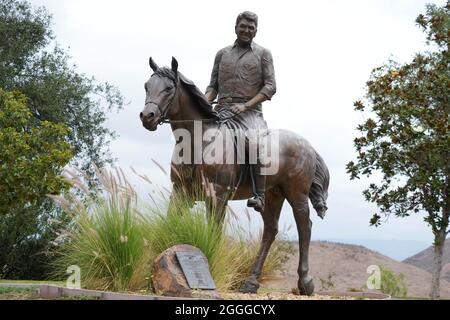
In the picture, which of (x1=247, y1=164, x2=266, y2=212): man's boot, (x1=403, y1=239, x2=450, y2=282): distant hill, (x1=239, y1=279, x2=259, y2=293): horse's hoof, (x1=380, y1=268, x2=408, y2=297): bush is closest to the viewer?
(x1=247, y1=164, x2=266, y2=212): man's boot

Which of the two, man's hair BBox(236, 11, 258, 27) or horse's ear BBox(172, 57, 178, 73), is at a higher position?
man's hair BBox(236, 11, 258, 27)

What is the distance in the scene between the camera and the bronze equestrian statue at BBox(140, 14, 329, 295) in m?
9.25

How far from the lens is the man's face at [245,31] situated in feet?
33.4

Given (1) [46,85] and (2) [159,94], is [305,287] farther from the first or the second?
(1) [46,85]

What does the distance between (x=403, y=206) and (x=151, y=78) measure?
13180 mm

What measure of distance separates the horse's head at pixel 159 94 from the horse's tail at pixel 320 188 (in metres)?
2.76

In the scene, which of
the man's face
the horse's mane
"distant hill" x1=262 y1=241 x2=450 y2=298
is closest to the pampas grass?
the horse's mane

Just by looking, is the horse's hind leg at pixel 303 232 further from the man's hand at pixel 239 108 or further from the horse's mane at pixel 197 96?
the horse's mane at pixel 197 96

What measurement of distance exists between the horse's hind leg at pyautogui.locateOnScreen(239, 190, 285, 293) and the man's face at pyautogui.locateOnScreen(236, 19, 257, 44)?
2121 mm

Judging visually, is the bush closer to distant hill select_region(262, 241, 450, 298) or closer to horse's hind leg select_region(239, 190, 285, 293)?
distant hill select_region(262, 241, 450, 298)

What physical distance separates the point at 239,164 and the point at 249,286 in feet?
5.12

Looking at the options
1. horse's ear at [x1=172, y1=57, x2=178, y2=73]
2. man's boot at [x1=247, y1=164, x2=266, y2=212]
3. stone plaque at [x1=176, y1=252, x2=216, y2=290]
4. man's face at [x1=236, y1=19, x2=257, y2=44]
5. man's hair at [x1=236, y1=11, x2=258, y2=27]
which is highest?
man's hair at [x1=236, y1=11, x2=258, y2=27]
